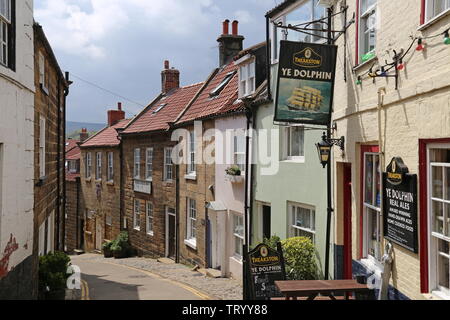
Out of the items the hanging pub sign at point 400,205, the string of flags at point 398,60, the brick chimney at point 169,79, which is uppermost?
the brick chimney at point 169,79

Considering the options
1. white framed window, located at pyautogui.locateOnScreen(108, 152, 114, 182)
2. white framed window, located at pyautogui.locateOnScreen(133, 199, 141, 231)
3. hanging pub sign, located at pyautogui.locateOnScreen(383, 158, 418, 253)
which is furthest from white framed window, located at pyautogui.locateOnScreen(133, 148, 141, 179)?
hanging pub sign, located at pyautogui.locateOnScreen(383, 158, 418, 253)

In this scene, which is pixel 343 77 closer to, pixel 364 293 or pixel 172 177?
pixel 364 293

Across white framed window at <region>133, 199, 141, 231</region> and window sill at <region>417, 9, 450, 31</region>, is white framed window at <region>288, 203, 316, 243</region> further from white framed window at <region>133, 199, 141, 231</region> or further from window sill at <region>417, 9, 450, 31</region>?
white framed window at <region>133, 199, 141, 231</region>

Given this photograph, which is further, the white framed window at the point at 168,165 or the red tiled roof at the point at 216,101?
the white framed window at the point at 168,165

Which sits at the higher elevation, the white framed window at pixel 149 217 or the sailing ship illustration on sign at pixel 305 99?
the sailing ship illustration on sign at pixel 305 99

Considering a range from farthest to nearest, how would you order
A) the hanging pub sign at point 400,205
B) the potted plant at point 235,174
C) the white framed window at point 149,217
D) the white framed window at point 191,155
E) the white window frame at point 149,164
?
the white framed window at point 149,217, the white window frame at point 149,164, the white framed window at point 191,155, the potted plant at point 235,174, the hanging pub sign at point 400,205

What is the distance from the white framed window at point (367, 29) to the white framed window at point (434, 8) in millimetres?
1812

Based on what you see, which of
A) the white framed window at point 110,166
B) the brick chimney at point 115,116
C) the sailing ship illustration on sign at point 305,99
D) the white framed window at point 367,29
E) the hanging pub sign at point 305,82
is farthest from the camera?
the brick chimney at point 115,116

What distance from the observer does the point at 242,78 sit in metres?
16.4

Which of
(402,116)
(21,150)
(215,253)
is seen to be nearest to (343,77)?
(402,116)

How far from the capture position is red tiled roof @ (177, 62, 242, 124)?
17.1 metres

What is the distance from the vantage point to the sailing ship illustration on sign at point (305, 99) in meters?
9.23

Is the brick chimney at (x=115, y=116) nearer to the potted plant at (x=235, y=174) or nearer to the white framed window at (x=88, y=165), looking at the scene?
the white framed window at (x=88, y=165)

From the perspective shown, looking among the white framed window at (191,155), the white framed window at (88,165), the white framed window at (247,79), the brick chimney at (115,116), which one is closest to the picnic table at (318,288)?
the white framed window at (247,79)
